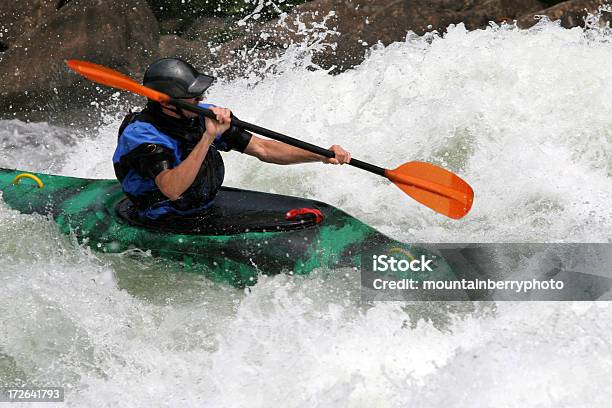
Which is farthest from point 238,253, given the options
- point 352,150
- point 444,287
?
point 352,150

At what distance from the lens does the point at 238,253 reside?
3734mm

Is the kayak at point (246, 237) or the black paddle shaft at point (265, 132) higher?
the black paddle shaft at point (265, 132)

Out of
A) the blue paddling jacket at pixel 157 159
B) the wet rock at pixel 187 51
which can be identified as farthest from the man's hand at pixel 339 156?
the wet rock at pixel 187 51

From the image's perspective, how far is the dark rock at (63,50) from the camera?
7.07 meters

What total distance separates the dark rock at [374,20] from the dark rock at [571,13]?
1.30 ft

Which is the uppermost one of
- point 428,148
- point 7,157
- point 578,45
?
point 578,45

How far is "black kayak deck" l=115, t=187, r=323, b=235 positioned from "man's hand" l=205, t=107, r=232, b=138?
517mm

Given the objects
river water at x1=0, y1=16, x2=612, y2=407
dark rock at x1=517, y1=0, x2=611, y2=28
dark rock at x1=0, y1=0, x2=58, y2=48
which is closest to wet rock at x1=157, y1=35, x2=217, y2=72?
dark rock at x1=0, y1=0, x2=58, y2=48

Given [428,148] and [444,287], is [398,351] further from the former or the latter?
[428,148]

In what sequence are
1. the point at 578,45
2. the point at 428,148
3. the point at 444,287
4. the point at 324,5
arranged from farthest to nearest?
1. the point at 324,5
2. the point at 578,45
3. the point at 428,148
4. the point at 444,287

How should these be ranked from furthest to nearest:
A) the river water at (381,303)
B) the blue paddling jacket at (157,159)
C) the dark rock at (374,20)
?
the dark rock at (374,20), the blue paddling jacket at (157,159), the river water at (381,303)

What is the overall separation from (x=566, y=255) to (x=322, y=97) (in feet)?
8.86

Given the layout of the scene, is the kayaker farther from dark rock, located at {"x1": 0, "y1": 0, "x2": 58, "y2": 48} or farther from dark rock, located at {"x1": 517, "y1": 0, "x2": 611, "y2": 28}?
dark rock, located at {"x1": 0, "y1": 0, "x2": 58, "y2": 48}

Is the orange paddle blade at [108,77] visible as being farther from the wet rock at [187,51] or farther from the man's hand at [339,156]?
the wet rock at [187,51]
